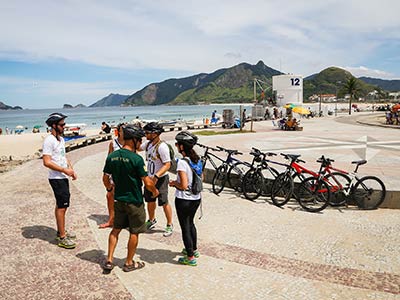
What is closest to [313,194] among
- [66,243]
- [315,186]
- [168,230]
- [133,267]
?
[315,186]

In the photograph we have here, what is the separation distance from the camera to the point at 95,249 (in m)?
4.84

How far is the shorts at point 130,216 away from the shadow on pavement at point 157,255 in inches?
26.2

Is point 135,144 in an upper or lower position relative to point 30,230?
upper

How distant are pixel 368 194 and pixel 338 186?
0.61m

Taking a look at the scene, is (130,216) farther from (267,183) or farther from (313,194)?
(267,183)

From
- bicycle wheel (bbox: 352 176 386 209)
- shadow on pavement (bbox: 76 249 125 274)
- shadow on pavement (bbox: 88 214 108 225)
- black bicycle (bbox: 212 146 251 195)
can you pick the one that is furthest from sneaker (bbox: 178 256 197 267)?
bicycle wheel (bbox: 352 176 386 209)

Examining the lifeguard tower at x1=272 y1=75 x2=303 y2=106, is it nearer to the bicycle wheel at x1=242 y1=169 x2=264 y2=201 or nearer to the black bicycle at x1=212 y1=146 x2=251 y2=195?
the black bicycle at x1=212 y1=146 x2=251 y2=195

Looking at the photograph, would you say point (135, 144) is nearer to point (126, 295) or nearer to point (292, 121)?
point (126, 295)

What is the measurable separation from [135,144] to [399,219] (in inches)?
199

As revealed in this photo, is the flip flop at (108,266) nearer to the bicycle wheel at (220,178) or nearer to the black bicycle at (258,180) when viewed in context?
the black bicycle at (258,180)

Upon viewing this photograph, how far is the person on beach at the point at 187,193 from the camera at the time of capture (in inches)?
163

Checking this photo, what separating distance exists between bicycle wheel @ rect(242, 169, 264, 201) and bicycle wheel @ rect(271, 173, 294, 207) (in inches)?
13.2

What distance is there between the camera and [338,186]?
6.54 m

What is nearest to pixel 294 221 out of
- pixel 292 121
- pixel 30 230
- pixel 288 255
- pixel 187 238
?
pixel 288 255
